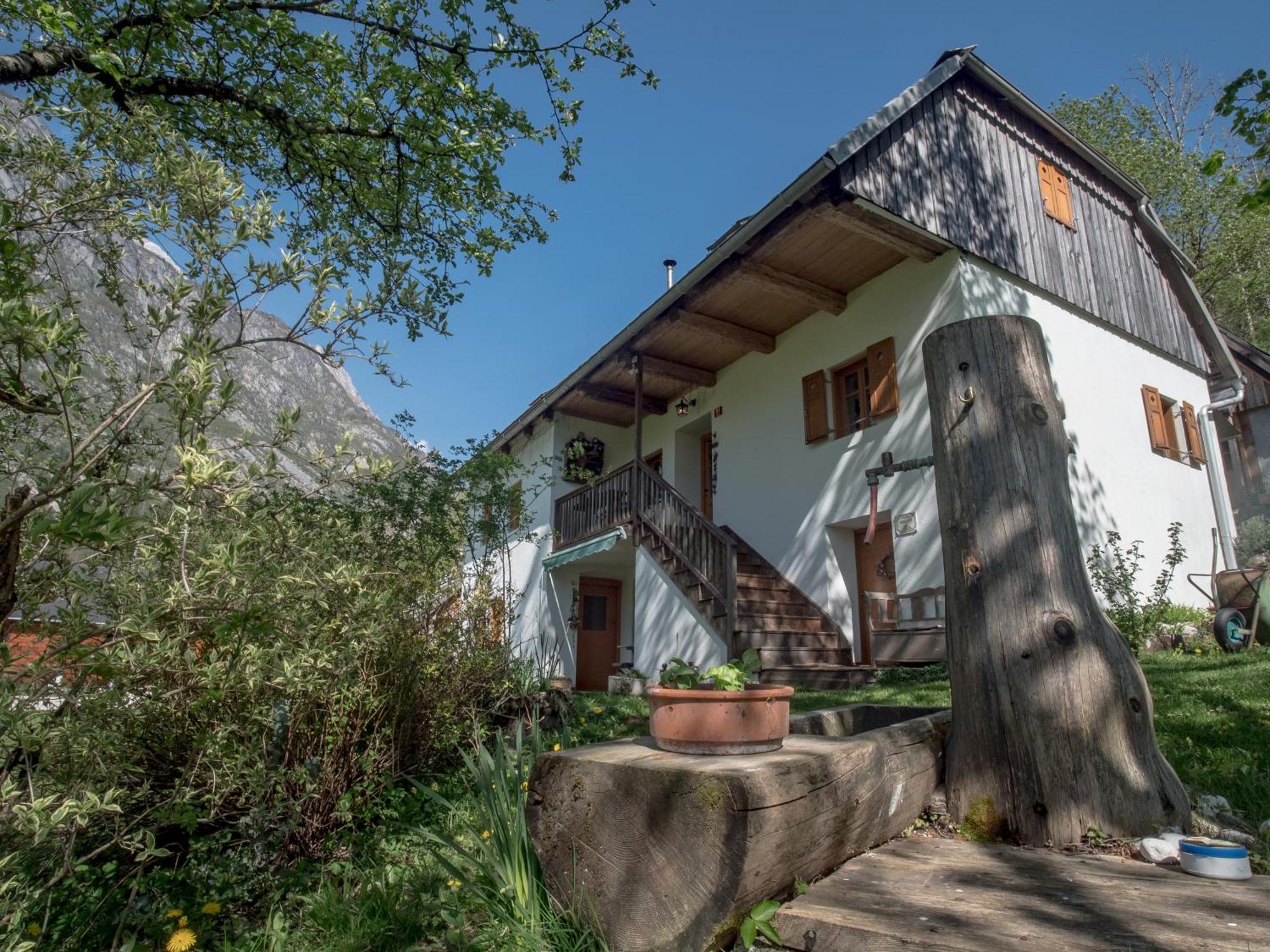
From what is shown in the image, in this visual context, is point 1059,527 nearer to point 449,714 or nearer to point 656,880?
point 656,880

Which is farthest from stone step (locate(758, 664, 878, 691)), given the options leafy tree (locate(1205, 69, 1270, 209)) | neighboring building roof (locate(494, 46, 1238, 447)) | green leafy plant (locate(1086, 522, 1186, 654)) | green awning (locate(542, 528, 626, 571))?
leafy tree (locate(1205, 69, 1270, 209))

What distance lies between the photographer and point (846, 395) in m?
9.34

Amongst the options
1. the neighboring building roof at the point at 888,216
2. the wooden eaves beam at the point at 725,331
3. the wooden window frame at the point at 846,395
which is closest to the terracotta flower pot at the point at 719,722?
the neighboring building roof at the point at 888,216

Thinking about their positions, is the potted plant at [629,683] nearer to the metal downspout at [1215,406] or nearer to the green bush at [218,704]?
the green bush at [218,704]

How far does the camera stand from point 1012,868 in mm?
2068

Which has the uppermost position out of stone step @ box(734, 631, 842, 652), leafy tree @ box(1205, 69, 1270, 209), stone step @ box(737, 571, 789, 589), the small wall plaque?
leafy tree @ box(1205, 69, 1270, 209)

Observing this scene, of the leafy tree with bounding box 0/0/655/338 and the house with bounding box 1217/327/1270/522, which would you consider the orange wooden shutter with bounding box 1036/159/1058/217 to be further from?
the house with bounding box 1217/327/1270/522

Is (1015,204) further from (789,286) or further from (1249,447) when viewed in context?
(1249,447)

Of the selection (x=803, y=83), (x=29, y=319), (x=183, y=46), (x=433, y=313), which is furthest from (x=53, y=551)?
(x=803, y=83)

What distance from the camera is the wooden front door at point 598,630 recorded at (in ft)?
44.9

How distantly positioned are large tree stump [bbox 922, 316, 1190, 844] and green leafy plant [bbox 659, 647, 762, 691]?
3.17 feet

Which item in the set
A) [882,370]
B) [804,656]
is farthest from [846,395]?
[804,656]

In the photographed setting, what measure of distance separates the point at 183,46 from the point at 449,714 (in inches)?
191

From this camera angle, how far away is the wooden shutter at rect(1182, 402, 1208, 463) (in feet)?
33.9
